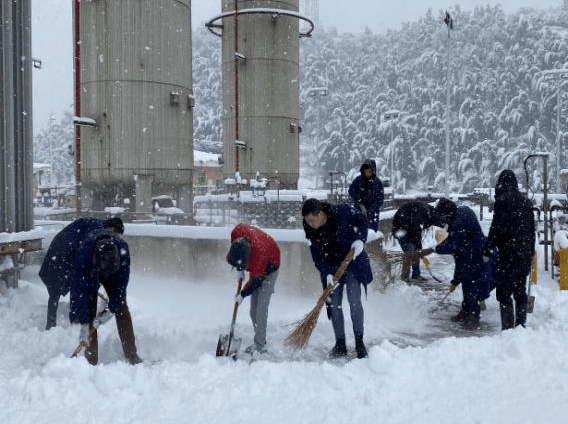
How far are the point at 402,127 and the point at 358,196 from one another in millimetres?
53947

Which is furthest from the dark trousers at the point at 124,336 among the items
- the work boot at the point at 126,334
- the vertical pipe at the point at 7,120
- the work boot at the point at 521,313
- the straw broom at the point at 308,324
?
the work boot at the point at 521,313

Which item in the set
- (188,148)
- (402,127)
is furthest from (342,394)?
(402,127)

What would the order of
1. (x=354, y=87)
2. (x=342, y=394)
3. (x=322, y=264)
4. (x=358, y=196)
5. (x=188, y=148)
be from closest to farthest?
(x=342, y=394), (x=322, y=264), (x=358, y=196), (x=188, y=148), (x=354, y=87)

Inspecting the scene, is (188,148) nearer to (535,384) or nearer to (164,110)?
(164,110)

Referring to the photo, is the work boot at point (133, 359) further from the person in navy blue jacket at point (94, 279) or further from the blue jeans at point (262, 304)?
the blue jeans at point (262, 304)

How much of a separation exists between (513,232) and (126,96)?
10.9 meters

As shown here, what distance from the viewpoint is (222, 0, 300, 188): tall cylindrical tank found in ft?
75.2

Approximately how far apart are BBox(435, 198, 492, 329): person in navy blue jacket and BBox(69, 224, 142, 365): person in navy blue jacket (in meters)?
3.75

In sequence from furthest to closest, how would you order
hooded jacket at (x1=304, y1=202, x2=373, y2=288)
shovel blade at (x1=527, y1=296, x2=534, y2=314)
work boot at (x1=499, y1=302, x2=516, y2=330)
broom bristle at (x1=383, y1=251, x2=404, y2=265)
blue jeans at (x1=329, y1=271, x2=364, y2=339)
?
broom bristle at (x1=383, y1=251, x2=404, y2=265) → shovel blade at (x1=527, y1=296, x2=534, y2=314) → work boot at (x1=499, y1=302, x2=516, y2=330) → blue jeans at (x1=329, y1=271, x2=364, y2=339) → hooded jacket at (x1=304, y1=202, x2=373, y2=288)

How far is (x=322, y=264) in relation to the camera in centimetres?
546

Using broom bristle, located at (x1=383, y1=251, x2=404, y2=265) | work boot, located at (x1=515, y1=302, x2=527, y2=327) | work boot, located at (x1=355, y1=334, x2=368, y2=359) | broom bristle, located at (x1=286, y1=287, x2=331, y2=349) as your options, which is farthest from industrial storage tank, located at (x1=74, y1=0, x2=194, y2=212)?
work boot, located at (x1=515, y1=302, x2=527, y2=327)

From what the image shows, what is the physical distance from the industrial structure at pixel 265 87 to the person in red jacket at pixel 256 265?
1744 cm

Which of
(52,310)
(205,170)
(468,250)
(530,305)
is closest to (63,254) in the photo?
(52,310)

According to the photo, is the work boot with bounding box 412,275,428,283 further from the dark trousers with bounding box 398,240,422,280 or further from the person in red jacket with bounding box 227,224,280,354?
the person in red jacket with bounding box 227,224,280,354
